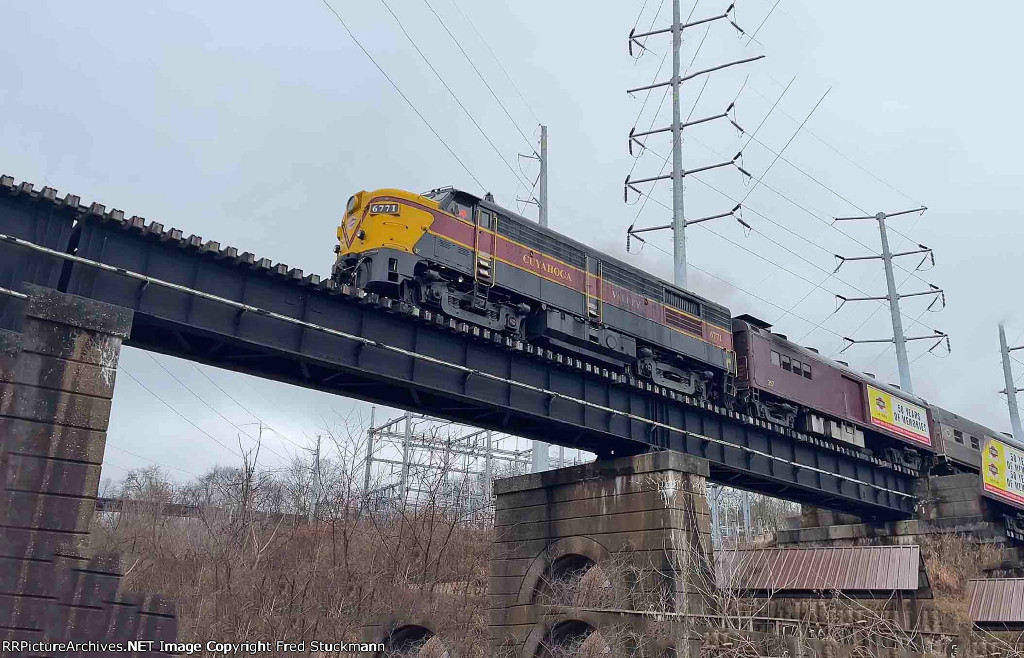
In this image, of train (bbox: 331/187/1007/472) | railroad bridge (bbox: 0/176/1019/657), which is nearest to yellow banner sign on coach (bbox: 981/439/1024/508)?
train (bbox: 331/187/1007/472)

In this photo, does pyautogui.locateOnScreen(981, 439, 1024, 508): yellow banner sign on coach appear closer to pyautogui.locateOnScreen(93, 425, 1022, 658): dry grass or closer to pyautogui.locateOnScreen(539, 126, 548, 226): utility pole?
pyautogui.locateOnScreen(93, 425, 1022, 658): dry grass

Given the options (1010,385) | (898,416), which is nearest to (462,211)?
(898,416)

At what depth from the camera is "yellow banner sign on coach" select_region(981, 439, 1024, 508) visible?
128ft

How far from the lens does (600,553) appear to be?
72.7ft

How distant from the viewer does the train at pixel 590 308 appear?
1903cm

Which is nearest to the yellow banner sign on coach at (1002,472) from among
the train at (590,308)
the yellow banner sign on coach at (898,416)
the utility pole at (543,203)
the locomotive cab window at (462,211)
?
the yellow banner sign on coach at (898,416)

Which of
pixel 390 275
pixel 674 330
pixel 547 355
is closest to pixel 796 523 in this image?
pixel 674 330

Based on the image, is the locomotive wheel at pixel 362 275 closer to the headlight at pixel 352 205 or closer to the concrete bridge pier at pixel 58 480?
the headlight at pixel 352 205

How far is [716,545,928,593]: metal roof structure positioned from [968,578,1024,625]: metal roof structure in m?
2.13

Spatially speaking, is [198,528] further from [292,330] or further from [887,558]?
[887,558]

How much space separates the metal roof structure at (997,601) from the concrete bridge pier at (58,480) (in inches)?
1202

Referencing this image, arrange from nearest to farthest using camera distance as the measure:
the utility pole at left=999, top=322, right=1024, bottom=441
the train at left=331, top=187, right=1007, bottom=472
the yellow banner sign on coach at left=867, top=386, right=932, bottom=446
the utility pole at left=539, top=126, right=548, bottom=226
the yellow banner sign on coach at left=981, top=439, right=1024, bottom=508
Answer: the train at left=331, top=187, right=1007, bottom=472 < the yellow banner sign on coach at left=867, top=386, right=932, bottom=446 < the utility pole at left=539, top=126, right=548, bottom=226 < the yellow banner sign on coach at left=981, top=439, right=1024, bottom=508 < the utility pole at left=999, top=322, right=1024, bottom=441

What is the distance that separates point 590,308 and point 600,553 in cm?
710

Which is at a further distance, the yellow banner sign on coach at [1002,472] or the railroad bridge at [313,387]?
the yellow banner sign on coach at [1002,472]
